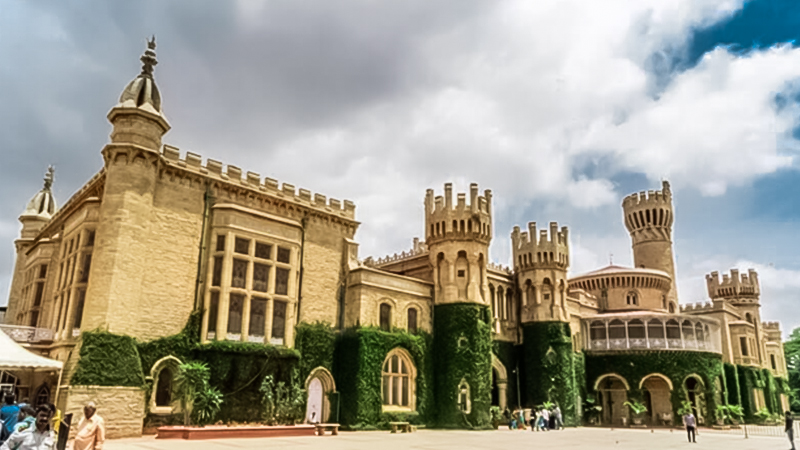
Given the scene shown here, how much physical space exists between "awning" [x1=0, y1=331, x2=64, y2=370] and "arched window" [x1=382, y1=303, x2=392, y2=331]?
1614 centimetres

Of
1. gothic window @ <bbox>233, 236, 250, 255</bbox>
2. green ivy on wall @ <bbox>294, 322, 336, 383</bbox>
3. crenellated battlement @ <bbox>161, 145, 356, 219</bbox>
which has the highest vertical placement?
crenellated battlement @ <bbox>161, 145, 356, 219</bbox>

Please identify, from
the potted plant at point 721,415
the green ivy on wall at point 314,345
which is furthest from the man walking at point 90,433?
the potted plant at point 721,415

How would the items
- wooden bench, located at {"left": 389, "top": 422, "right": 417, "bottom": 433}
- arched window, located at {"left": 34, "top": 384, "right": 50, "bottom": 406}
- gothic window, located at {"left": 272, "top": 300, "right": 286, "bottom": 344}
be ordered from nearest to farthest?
arched window, located at {"left": 34, "top": 384, "right": 50, "bottom": 406} → gothic window, located at {"left": 272, "top": 300, "right": 286, "bottom": 344} → wooden bench, located at {"left": 389, "top": 422, "right": 417, "bottom": 433}

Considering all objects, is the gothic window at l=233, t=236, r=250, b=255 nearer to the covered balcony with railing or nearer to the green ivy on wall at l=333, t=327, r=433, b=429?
the green ivy on wall at l=333, t=327, r=433, b=429

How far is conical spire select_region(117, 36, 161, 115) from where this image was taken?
26.1 metres

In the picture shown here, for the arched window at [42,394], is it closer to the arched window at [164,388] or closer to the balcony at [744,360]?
the arched window at [164,388]

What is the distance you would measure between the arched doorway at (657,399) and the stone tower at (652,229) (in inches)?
656

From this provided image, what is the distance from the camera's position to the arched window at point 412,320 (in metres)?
34.9

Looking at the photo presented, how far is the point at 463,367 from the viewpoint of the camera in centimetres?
3434

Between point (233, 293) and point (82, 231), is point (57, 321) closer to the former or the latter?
point (82, 231)

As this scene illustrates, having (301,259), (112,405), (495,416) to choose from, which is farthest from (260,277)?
(495,416)

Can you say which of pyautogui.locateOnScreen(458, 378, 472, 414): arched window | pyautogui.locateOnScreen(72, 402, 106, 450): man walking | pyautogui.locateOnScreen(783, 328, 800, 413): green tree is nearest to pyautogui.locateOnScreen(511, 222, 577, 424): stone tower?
pyautogui.locateOnScreen(458, 378, 472, 414): arched window

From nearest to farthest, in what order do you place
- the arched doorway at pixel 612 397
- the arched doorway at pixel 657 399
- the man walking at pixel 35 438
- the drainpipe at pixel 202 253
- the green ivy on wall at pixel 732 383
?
the man walking at pixel 35 438 < the drainpipe at pixel 202 253 < the arched doorway at pixel 657 399 < the arched doorway at pixel 612 397 < the green ivy on wall at pixel 732 383

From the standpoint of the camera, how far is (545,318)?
42344 millimetres
